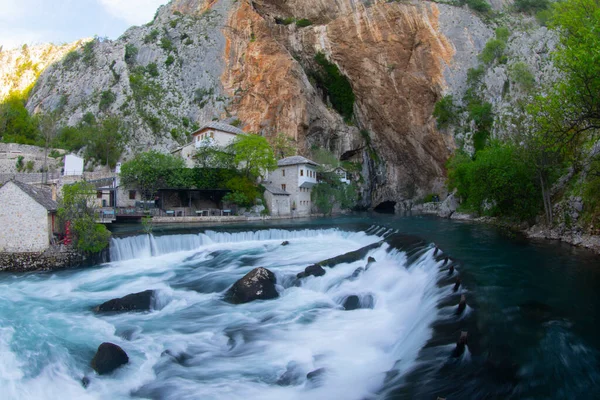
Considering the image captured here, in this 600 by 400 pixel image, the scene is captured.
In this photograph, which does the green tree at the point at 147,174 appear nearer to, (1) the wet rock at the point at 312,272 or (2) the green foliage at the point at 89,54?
(1) the wet rock at the point at 312,272

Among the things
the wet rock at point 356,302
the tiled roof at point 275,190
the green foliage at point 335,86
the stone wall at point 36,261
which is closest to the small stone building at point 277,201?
the tiled roof at point 275,190

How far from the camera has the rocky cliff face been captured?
159 feet

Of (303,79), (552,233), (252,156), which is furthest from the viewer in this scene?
(303,79)

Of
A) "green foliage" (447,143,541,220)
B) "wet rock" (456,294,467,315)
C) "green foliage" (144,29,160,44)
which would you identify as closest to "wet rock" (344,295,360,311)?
"wet rock" (456,294,467,315)

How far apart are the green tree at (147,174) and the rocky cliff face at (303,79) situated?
46.3 ft

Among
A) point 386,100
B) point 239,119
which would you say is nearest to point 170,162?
point 239,119

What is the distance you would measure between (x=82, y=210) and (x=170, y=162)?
19.2 meters

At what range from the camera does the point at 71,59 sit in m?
64.6

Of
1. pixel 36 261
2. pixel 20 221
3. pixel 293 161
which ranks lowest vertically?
pixel 36 261

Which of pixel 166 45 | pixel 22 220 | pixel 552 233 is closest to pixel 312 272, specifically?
pixel 22 220

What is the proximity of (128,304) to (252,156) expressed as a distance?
28.1 m

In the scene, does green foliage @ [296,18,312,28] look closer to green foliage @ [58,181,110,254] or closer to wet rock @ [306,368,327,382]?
green foliage @ [58,181,110,254]

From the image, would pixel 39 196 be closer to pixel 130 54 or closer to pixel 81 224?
pixel 81 224

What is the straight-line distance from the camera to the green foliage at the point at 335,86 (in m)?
54.8
